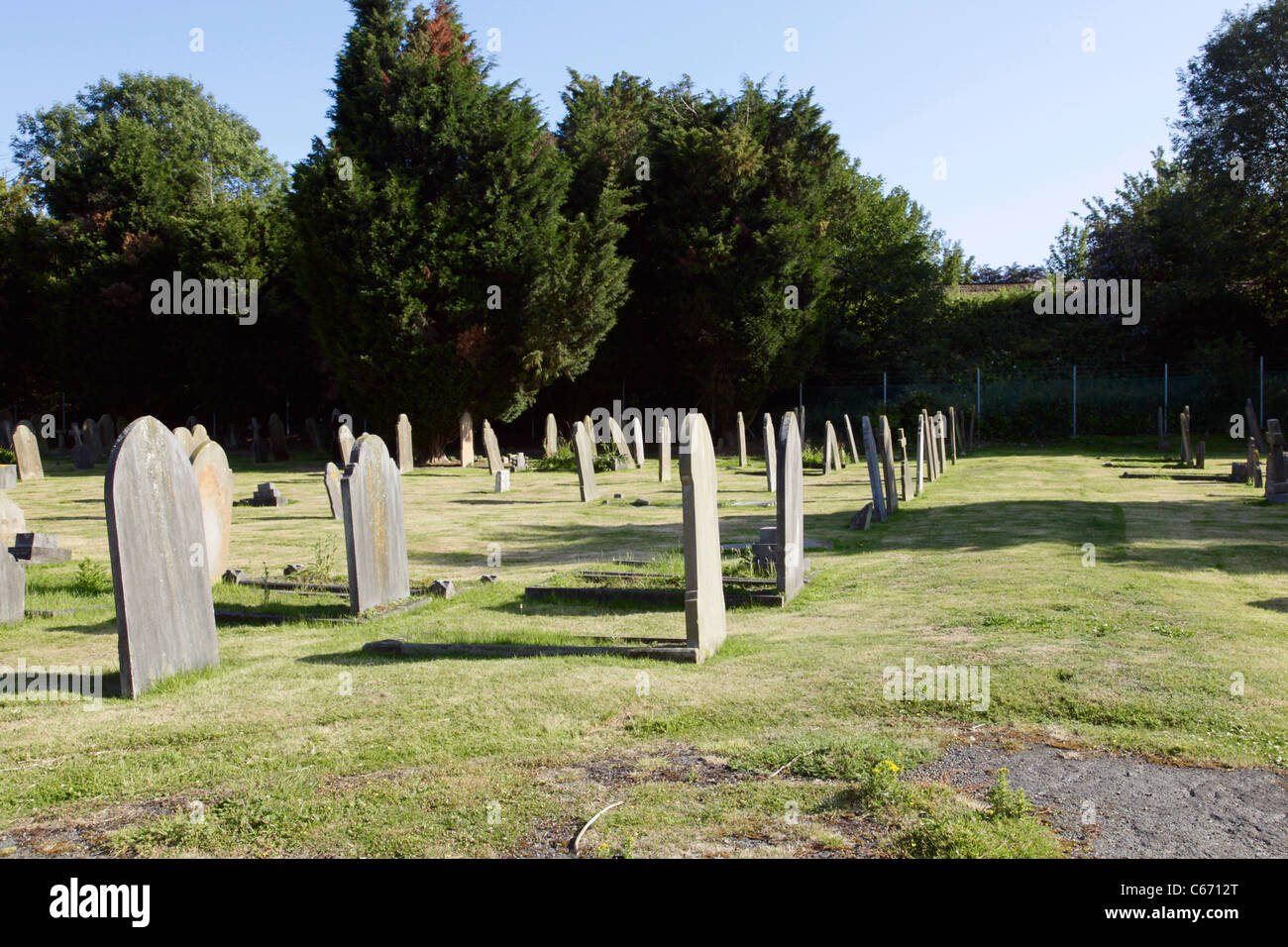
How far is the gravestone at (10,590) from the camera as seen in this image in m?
8.18

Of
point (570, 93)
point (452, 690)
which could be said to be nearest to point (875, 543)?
point (452, 690)

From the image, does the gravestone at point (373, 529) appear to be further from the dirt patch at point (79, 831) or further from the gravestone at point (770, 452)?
the gravestone at point (770, 452)

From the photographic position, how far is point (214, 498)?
421 inches

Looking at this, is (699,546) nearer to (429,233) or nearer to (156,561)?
(156,561)

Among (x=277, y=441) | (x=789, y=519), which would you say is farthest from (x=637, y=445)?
(x=789, y=519)

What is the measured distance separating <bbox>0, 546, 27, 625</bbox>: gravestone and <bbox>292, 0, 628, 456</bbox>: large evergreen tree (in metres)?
19.6

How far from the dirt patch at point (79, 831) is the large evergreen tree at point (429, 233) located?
24.1 metres

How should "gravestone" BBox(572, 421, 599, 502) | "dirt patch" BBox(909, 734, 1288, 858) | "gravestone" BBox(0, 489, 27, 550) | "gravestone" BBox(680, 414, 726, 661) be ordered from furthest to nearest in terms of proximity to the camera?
"gravestone" BBox(572, 421, 599, 502), "gravestone" BBox(0, 489, 27, 550), "gravestone" BBox(680, 414, 726, 661), "dirt patch" BBox(909, 734, 1288, 858)

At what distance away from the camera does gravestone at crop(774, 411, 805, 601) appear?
8734mm

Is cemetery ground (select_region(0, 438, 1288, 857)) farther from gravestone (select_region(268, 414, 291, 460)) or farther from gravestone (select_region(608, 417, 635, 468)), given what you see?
gravestone (select_region(268, 414, 291, 460))

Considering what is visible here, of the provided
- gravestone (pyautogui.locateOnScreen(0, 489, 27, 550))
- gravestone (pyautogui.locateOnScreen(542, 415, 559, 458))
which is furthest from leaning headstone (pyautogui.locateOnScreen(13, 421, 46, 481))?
gravestone (pyautogui.locateOnScreen(0, 489, 27, 550))

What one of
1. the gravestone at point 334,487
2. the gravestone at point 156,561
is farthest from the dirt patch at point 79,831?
the gravestone at point 334,487
